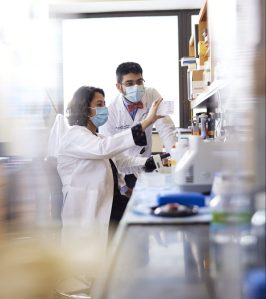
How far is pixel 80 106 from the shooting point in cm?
243

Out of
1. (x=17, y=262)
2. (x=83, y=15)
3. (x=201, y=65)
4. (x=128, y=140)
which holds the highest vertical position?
(x=83, y=15)

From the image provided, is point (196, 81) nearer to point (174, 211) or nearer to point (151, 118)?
point (151, 118)

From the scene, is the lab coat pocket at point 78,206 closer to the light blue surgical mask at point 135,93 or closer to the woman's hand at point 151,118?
the woman's hand at point 151,118

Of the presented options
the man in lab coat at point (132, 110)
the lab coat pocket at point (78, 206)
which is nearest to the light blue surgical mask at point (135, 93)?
the man in lab coat at point (132, 110)

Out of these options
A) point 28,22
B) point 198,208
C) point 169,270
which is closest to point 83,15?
point 28,22

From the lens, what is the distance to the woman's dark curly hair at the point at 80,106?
2.41m

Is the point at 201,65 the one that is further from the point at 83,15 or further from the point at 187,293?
the point at 187,293

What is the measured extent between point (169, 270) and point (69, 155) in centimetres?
173

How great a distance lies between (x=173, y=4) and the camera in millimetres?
4586

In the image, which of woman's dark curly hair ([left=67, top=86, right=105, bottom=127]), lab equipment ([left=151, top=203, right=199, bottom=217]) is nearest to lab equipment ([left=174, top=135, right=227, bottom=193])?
lab equipment ([left=151, top=203, right=199, bottom=217])

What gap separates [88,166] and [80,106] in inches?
13.3

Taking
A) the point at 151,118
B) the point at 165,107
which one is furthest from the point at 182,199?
the point at 165,107

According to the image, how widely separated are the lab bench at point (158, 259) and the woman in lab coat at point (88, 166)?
111cm

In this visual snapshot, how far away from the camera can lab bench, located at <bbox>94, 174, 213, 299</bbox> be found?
61 cm
